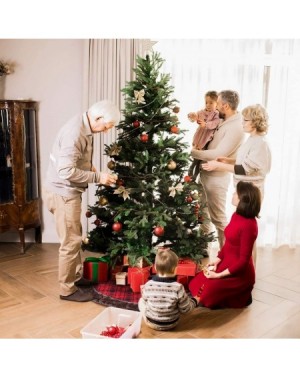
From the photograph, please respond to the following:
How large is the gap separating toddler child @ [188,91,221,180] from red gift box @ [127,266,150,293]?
96 centimetres

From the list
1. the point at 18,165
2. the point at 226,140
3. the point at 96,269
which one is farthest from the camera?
the point at 18,165

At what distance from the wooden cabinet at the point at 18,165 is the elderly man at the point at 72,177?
1109mm

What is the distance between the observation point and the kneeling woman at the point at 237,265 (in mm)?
2982

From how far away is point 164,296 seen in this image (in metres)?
2.60

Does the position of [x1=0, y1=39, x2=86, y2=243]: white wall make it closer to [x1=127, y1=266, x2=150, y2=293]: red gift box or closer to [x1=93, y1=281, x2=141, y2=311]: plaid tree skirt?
[x1=93, y1=281, x2=141, y2=311]: plaid tree skirt

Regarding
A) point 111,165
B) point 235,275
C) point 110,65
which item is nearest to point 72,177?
point 111,165

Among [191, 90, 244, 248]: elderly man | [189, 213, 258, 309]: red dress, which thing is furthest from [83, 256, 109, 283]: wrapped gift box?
[191, 90, 244, 248]: elderly man

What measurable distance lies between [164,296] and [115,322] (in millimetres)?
423

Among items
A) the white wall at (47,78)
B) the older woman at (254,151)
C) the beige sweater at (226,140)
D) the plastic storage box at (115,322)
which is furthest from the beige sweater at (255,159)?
the white wall at (47,78)

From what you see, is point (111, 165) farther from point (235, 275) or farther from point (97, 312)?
point (235, 275)

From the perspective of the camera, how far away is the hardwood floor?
271 centimetres
